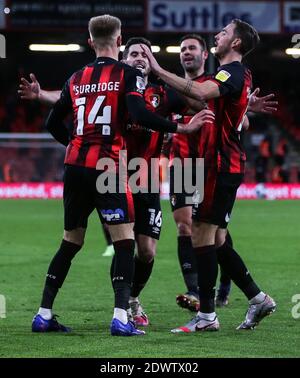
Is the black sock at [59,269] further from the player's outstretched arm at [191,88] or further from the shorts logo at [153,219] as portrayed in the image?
the player's outstretched arm at [191,88]

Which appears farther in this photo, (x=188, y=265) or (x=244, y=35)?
(x=188, y=265)

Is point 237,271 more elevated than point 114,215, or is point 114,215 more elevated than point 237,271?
point 114,215

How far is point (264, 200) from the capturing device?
25.3m

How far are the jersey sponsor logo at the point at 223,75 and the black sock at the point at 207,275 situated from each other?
1.20m

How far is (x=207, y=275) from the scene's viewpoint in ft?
22.0

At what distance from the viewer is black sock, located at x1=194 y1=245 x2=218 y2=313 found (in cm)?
668

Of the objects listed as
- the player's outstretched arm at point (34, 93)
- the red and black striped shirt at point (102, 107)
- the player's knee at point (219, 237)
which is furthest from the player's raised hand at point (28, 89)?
the player's knee at point (219, 237)

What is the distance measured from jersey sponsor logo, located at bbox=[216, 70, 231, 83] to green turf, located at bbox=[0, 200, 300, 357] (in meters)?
1.77

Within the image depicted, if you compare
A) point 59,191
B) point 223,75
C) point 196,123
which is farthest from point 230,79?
point 59,191

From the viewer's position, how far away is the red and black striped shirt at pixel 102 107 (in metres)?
6.32

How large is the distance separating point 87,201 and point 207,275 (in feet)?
3.34

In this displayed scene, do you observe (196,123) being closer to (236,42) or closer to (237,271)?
(236,42)
